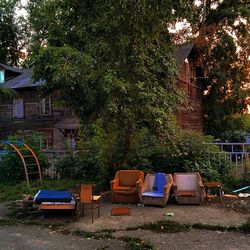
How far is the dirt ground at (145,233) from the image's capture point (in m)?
7.20

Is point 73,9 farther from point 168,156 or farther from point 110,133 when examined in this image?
point 168,156

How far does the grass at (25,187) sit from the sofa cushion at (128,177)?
98.1 inches

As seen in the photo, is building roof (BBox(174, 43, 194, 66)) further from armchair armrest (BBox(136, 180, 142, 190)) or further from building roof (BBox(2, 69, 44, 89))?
armchair armrest (BBox(136, 180, 142, 190))

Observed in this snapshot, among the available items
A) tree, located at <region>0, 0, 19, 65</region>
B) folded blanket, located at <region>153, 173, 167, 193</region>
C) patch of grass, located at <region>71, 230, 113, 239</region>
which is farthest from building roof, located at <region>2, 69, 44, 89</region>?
patch of grass, located at <region>71, 230, 113, 239</region>

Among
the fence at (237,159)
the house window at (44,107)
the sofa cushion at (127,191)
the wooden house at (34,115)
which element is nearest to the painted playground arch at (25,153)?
the sofa cushion at (127,191)

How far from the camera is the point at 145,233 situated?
26.1 ft

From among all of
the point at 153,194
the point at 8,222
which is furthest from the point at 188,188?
the point at 8,222

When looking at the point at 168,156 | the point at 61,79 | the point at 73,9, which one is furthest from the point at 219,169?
the point at 73,9

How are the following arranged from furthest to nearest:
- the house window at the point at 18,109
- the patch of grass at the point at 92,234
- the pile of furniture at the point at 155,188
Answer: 1. the house window at the point at 18,109
2. the pile of furniture at the point at 155,188
3. the patch of grass at the point at 92,234

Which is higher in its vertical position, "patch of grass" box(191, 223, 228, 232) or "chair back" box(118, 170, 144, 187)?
"chair back" box(118, 170, 144, 187)

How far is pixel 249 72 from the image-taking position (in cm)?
2962

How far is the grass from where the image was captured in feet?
41.7

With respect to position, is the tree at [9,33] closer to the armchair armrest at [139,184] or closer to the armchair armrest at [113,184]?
the armchair armrest at [113,184]

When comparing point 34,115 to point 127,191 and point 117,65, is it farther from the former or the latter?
point 127,191
